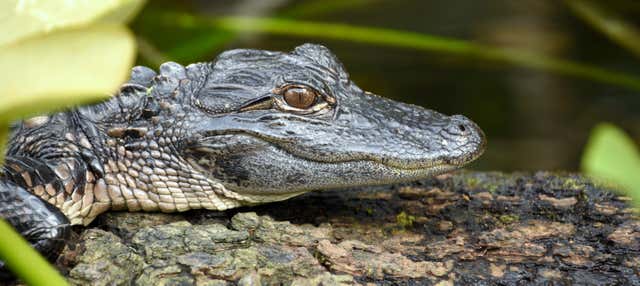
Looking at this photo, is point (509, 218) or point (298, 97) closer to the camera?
point (298, 97)

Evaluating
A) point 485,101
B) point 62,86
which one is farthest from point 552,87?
point 62,86

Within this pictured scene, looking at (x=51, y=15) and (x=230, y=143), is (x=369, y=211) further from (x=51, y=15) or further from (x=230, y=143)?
(x=51, y=15)

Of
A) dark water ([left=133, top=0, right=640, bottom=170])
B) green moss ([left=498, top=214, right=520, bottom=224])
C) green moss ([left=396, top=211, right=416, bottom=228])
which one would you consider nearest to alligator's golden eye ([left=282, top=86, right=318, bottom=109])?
green moss ([left=396, top=211, right=416, bottom=228])

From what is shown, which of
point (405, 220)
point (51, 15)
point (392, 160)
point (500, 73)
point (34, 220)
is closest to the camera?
point (51, 15)

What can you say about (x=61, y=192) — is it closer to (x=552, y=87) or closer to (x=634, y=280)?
(x=634, y=280)

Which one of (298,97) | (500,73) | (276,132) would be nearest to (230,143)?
(276,132)

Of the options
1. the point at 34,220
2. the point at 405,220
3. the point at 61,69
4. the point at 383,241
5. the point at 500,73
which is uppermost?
the point at 500,73

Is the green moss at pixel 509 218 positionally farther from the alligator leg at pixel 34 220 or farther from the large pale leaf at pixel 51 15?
the large pale leaf at pixel 51 15
